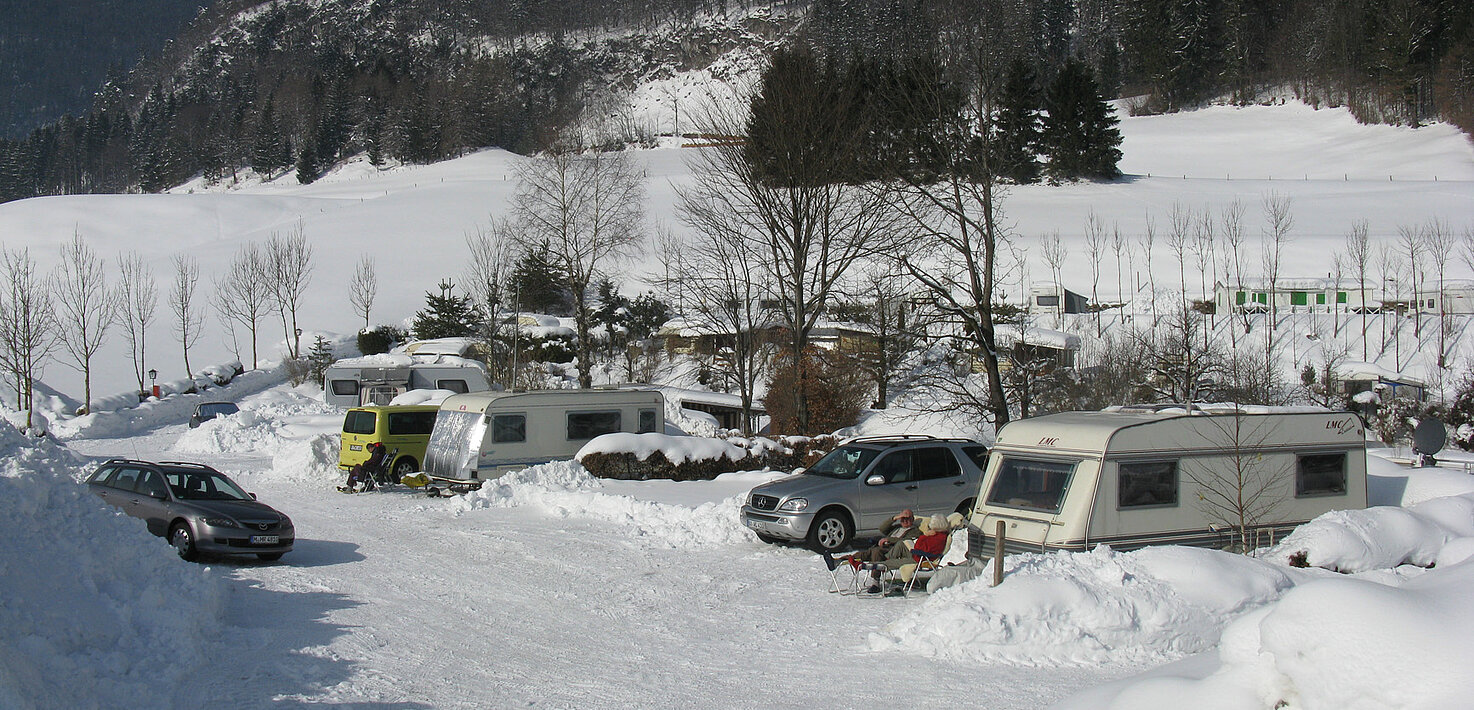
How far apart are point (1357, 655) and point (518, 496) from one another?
1601cm

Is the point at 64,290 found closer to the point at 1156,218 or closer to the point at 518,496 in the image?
the point at 518,496

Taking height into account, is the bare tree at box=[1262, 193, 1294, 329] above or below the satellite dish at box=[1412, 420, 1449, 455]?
above

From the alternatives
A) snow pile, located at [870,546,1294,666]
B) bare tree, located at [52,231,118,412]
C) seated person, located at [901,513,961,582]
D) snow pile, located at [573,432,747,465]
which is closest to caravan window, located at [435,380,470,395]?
snow pile, located at [573,432,747,465]

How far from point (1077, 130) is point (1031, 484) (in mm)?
73660

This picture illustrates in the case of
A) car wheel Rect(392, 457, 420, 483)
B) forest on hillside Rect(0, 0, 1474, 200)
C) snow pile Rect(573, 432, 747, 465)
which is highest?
forest on hillside Rect(0, 0, 1474, 200)

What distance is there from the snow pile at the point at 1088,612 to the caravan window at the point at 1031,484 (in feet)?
6.42

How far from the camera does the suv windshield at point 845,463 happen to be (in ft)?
46.6

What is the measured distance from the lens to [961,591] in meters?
9.32

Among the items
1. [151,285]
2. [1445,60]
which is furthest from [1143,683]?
[1445,60]

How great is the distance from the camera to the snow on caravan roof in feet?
37.2

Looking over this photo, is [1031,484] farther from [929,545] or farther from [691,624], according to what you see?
[691,624]

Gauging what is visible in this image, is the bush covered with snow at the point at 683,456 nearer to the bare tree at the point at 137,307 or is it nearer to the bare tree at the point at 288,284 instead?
the bare tree at the point at 137,307

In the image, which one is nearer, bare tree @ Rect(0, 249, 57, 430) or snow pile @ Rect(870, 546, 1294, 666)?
snow pile @ Rect(870, 546, 1294, 666)

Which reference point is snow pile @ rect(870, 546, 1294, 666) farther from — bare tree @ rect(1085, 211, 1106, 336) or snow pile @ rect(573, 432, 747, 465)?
bare tree @ rect(1085, 211, 1106, 336)
